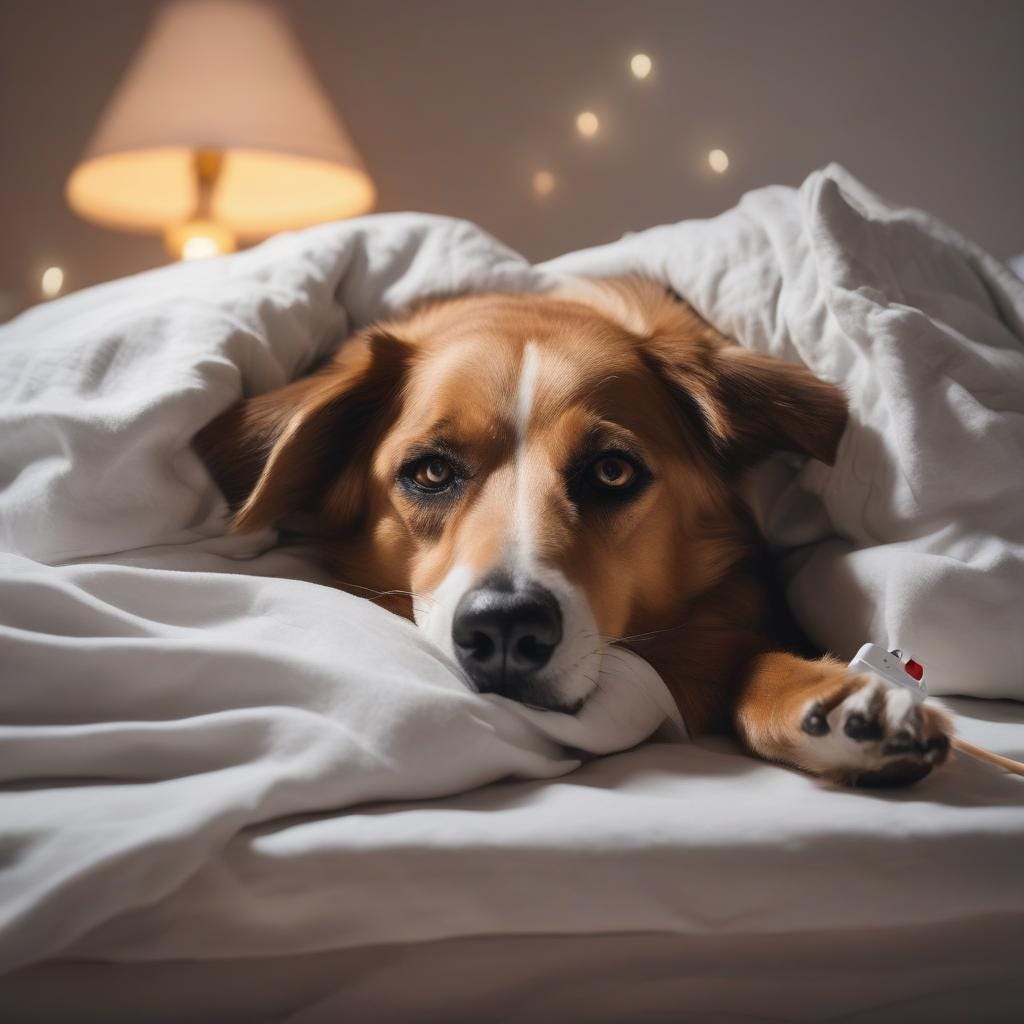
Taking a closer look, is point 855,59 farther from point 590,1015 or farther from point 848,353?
point 590,1015

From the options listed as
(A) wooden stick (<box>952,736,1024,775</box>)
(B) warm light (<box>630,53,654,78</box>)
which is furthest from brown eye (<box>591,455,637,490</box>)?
(B) warm light (<box>630,53,654,78</box>)

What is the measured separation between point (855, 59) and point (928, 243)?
1418 mm

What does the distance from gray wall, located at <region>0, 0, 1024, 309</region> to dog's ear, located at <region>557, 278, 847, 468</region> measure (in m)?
1.47

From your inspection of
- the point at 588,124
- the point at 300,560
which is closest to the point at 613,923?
the point at 300,560

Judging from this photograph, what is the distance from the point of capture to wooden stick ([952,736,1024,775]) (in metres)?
0.87

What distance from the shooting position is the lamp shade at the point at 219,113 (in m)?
2.44

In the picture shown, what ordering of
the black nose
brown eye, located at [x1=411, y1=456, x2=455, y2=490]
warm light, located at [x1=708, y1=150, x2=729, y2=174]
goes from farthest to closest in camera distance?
warm light, located at [x1=708, y1=150, x2=729, y2=174], brown eye, located at [x1=411, y1=456, x2=455, y2=490], the black nose

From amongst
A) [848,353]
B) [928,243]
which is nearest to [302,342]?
[848,353]

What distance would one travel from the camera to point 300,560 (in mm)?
1359

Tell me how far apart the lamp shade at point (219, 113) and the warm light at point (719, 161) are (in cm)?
98

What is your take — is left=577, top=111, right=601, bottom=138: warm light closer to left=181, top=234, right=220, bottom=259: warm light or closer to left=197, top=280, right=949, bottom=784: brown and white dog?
left=181, top=234, right=220, bottom=259: warm light

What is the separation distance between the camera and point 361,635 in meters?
0.94

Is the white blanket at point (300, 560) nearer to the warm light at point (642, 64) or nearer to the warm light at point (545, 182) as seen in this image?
the warm light at point (545, 182)

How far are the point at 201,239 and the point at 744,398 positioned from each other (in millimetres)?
1907
